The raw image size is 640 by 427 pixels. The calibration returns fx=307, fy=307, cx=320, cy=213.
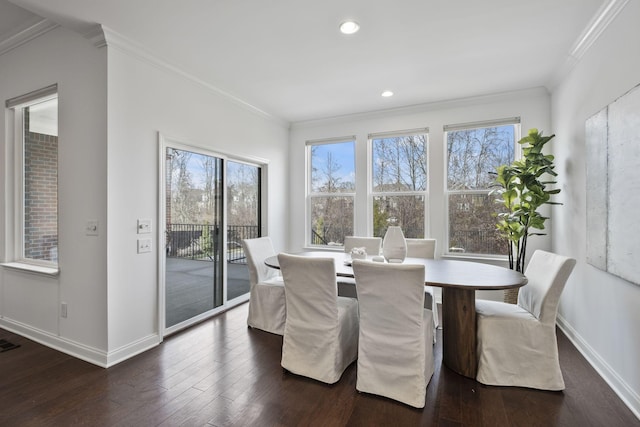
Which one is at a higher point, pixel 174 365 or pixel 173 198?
pixel 173 198

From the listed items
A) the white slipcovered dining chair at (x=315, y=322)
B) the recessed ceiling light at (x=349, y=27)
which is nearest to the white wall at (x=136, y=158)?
the white slipcovered dining chair at (x=315, y=322)

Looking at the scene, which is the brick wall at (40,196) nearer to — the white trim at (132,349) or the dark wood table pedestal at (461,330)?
the white trim at (132,349)

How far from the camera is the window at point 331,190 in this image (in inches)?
191

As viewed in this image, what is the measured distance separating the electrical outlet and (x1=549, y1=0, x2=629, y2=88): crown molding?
410cm

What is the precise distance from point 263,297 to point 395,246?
58.2 inches

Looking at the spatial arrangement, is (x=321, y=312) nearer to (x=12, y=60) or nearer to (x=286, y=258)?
(x=286, y=258)

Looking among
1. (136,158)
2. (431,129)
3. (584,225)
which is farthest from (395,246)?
(136,158)

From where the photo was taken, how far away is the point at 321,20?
2387mm

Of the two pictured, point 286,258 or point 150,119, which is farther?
point 150,119

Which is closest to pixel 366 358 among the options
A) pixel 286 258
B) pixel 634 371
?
pixel 286 258

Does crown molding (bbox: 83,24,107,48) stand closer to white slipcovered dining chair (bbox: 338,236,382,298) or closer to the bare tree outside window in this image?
white slipcovered dining chair (bbox: 338,236,382,298)

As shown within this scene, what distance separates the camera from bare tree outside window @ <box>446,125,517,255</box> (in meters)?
3.99

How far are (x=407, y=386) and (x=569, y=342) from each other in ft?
6.69

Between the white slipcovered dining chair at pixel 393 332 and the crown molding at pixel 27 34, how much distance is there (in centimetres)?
348
